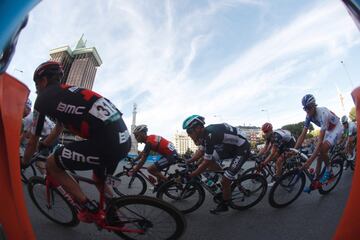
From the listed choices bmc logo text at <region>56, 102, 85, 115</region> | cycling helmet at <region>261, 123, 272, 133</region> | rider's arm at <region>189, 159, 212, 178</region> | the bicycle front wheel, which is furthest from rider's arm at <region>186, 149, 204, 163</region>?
bmc logo text at <region>56, 102, 85, 115</region>

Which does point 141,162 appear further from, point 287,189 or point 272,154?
point 272,154

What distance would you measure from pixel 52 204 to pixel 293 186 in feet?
11.1

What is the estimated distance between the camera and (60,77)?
1.86 meters

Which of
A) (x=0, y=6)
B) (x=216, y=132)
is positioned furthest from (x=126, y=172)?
(x=0, y=6)

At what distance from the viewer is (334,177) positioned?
3752 millimetres

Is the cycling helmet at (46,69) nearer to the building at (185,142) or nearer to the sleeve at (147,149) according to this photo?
the building at (185,142)

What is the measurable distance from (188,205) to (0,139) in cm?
302

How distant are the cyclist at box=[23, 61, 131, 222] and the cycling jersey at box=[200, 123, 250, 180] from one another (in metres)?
1.63

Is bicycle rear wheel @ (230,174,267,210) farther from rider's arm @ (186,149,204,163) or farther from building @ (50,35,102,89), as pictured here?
building @ (50,35,102,89)

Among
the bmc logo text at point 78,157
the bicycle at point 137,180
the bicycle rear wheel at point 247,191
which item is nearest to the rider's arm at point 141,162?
the bicycle at point 137,180

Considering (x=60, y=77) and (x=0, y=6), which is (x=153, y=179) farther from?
(x=0, y=6)

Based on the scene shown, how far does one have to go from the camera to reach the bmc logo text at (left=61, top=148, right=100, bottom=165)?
1.82 meters

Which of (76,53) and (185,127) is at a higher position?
(76,53)

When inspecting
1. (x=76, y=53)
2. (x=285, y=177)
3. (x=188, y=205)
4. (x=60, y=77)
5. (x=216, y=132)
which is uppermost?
(x=76, y=53)
